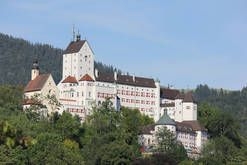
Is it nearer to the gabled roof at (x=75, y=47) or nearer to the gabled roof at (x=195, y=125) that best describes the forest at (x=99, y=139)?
the gabled roof at (x=195, y=125)

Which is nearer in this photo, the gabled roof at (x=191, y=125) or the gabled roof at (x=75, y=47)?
the gabled roof at (x=191, y=125)

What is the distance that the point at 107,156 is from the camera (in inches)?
2559

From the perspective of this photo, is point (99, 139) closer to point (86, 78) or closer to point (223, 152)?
point (86, 78)

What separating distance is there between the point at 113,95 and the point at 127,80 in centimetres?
842

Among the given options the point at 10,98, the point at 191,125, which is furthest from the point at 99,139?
the point at 191,125

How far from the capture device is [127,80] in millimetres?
104250

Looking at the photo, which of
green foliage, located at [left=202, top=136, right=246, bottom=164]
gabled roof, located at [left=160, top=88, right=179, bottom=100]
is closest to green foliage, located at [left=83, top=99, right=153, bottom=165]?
gabled roof, located at [left=160, top=88, right=179, bottom=100]

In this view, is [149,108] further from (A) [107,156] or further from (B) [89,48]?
(A) [107,156]

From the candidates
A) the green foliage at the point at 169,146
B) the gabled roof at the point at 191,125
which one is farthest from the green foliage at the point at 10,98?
the gabled roof at the point at 191,125

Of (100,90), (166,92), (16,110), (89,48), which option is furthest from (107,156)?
(166,92)

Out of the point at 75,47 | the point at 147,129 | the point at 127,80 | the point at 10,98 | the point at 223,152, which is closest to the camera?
the point at 223,152

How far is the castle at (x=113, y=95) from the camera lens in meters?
90.8

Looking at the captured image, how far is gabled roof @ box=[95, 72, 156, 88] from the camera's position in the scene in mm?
98750

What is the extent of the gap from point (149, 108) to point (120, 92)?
800cm
